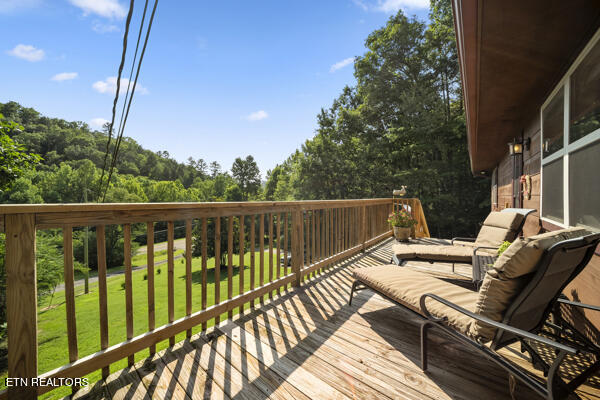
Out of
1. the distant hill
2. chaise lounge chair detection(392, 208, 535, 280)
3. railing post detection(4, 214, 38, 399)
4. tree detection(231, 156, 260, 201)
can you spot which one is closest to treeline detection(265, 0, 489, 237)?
chaise lounge chair detection(392, 208, 535, 280)

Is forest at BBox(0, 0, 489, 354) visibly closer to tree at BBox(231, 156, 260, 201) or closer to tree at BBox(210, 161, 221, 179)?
tree at BBox(231, 156, 260, 201)

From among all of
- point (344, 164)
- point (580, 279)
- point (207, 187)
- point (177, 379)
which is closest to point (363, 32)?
point (344, 164)

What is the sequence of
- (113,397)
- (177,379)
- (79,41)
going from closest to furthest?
(113,397)
(177,379)
(79,41)

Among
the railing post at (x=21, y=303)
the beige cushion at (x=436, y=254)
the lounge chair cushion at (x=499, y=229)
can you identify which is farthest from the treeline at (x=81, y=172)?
the lounge chair cushion at (x=499, y=229)

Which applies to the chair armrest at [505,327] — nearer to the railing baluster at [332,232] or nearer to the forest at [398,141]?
the railing baluster at [332,232]

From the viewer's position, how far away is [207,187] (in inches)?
2016

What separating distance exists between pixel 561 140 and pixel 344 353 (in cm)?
280

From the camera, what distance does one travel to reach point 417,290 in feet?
6.41

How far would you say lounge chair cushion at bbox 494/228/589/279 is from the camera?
1.33 meters

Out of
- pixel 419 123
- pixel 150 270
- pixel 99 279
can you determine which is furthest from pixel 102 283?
pixel 419 123

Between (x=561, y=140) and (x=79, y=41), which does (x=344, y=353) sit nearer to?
(x=561, y=140)

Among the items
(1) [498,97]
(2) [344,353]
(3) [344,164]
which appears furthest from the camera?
(3) [344,164]

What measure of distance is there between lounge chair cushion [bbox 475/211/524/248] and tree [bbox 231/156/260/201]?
4714 cm

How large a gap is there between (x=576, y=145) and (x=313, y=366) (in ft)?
8.64
